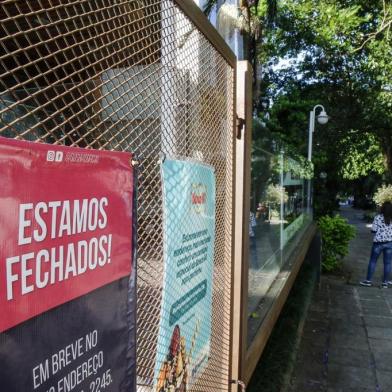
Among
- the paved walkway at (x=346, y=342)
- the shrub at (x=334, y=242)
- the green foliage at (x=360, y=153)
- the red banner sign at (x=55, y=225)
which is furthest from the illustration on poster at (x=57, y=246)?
the green foliage at (x=360, y=153)

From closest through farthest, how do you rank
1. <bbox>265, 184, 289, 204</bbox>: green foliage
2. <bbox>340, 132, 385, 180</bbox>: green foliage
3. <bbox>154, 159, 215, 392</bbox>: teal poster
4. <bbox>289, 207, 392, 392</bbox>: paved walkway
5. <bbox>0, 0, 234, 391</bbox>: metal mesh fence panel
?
Answer: <bbox>0, 0, 234, 391</bbox>: metal mesh fence panel < <bbox>154, 159, 215, 392</bbox>: teal poster < <bbox>265, 184, 289, 204</bbox>: green foliage < <bbox>289, 207, 392, 392</bbox>: paved walkway < <bbox>340, 132, 385, 180</bbox>: green foliage

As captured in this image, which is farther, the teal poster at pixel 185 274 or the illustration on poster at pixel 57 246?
the teal poster at pixel 185 274

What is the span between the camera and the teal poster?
1.71 m

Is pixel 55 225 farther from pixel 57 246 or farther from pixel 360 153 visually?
pixel 360 153

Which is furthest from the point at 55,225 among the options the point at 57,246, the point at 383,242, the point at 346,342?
the point at 383,242

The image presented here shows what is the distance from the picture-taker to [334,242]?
9.88 m

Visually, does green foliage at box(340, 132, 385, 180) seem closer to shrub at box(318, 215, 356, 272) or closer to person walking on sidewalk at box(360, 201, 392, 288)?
shrub at box(318, 215, 356, 272)

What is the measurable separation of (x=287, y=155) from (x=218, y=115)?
3.77 metres

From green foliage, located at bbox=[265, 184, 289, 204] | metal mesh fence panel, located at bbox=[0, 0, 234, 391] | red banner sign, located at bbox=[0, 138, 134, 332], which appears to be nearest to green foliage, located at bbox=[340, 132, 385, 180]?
green foliage, located at bbox=[265, 184, 289, 204]

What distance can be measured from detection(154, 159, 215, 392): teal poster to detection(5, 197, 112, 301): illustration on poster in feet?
1.78

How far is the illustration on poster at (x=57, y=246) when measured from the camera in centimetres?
89

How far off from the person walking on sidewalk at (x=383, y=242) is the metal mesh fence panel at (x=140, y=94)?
7.10 metres

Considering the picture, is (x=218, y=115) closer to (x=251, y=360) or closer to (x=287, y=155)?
(x=251, y=360)

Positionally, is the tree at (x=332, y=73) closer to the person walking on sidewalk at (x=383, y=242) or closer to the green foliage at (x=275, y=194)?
the person walking on sidewalk at (x=383, y=242)
